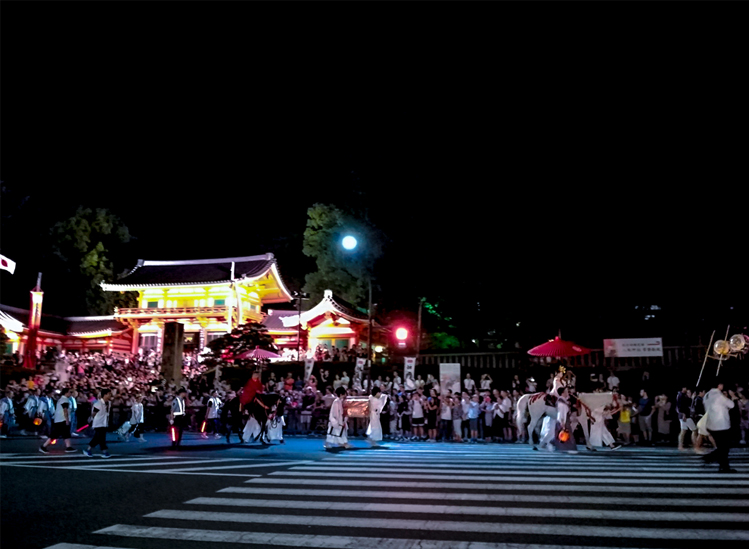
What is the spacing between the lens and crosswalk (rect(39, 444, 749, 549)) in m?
5.49

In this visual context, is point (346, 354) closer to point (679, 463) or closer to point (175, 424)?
point (175, 424)

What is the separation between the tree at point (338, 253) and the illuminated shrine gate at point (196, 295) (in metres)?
7.32

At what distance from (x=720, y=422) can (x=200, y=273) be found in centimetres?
4251

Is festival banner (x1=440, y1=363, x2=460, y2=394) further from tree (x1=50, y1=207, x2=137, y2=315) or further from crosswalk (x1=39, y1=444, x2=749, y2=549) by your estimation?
tree (x1=50, y1=207, x2=137, y2=315)

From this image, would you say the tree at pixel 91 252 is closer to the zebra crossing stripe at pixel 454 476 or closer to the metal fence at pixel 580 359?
the metal fence at pixel 580 359

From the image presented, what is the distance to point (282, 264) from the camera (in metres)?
57.2

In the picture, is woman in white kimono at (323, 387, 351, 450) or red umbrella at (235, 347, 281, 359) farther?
red umbrella at (235, 347, 281, 359)

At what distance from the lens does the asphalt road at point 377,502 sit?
18.3 feet

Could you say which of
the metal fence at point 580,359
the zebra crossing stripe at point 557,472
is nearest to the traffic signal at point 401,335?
the metal fence at point 580,359

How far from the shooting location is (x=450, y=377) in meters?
21.7

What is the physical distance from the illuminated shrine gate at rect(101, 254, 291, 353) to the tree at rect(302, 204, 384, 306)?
7315 mm

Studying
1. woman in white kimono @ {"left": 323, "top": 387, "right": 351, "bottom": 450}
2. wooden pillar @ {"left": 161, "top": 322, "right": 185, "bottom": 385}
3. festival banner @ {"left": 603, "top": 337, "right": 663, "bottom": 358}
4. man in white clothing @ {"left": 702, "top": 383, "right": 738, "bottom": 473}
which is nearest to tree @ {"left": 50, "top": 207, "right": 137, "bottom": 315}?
wooden pillar @ {"left": 161, "top": 322, "right": 185, "bottom": 385}

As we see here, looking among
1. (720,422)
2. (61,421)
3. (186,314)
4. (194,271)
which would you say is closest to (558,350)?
(720,422)

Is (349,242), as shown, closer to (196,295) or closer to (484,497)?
(196,295)
